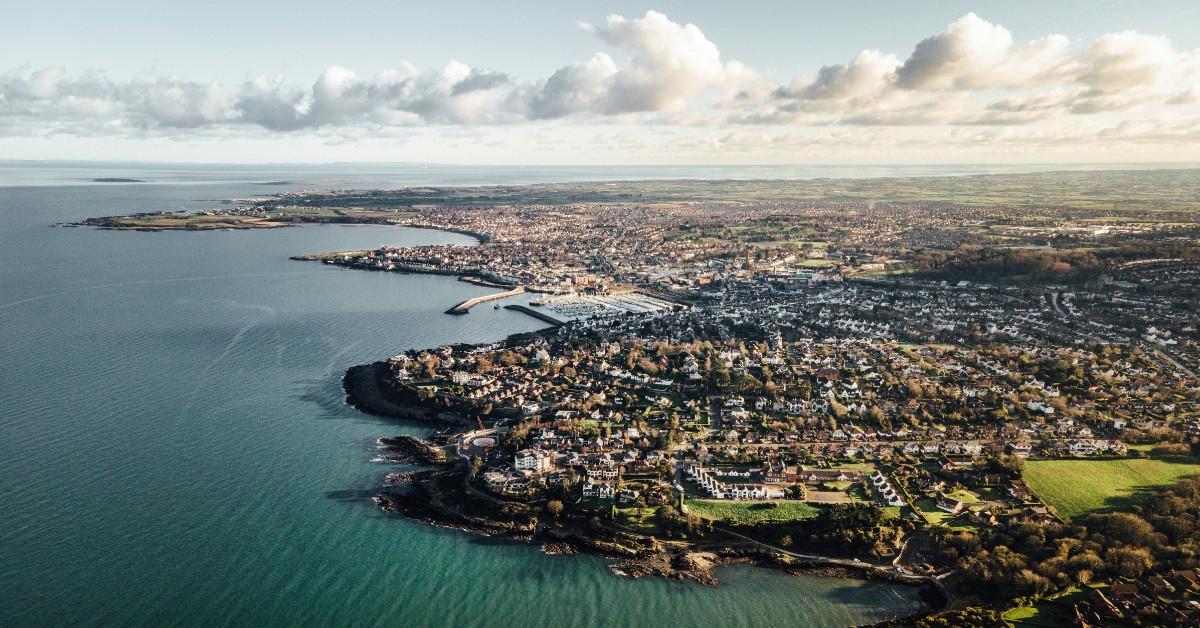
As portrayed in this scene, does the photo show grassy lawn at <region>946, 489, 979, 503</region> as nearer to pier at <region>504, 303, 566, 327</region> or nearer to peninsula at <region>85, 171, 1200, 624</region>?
peninsula at <region>85, 171, 1200, 624</region>

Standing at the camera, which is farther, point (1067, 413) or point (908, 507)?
point (1067, 413)

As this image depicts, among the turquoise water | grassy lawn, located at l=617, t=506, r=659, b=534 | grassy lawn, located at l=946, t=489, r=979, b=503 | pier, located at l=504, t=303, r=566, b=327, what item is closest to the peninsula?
grassy lawn, located at l=617, t=506, r=659, b=534

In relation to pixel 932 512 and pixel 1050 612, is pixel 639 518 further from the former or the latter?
pixel 1050 612

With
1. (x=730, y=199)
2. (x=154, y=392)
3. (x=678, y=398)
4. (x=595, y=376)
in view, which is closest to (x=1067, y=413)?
(x=678, y=398)

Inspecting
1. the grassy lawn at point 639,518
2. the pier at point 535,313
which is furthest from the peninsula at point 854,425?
the pier at point 535,313

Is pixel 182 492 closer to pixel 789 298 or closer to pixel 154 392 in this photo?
pixel 154 392

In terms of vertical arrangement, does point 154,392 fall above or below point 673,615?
above
